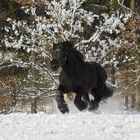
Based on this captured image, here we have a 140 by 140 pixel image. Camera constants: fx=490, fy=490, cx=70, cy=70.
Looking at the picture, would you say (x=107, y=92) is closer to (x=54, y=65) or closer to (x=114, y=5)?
(x=54, y=65)

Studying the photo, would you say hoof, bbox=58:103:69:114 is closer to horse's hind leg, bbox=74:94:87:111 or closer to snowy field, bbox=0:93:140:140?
horse's hind leg, bbox=74:94:87:111

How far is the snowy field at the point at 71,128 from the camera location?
701 cm

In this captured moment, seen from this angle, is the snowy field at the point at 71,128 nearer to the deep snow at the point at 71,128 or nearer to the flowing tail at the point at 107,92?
the deep snow at the point at 71,128

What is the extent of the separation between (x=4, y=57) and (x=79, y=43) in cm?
396

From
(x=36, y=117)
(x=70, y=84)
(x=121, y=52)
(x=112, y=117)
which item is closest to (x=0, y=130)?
(x=36, y=117)

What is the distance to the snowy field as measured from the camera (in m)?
7.01

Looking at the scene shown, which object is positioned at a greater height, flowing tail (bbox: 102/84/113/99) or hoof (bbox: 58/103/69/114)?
hoof (bbox: 58/103/69/114)

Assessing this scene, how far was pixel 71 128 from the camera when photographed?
7801 mm

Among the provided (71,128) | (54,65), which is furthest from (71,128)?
(54,65)

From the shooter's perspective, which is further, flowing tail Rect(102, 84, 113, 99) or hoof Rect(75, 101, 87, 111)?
flowing tail Rect(102, 84, 113, 99)

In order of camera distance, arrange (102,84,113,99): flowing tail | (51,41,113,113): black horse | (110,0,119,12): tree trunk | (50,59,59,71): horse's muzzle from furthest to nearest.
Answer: (110,0,119,12): tree trunk, (102,84,113,99): flowing tail, (51,41,113,113): black horse, (50,59,59,71): horse's muzzle

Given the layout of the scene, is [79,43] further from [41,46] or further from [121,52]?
[121,52]

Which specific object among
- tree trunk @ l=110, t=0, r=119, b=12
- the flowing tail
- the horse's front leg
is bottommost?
the flowing tail

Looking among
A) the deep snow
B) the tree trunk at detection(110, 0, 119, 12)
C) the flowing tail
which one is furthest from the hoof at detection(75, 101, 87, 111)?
the tree trunk at detection(110, 0, 119, 12)
